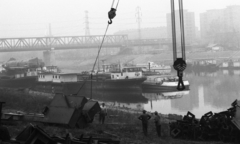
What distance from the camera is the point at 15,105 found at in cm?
1122

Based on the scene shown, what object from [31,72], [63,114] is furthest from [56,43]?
[63,114]

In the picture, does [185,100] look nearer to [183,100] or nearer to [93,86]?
[183,100]

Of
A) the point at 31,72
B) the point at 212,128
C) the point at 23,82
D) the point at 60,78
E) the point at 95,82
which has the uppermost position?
the point at 31,72

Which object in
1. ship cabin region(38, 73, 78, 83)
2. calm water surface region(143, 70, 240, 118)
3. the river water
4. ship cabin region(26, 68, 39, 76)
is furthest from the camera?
ship cabin region(26, 68, 39, 76)

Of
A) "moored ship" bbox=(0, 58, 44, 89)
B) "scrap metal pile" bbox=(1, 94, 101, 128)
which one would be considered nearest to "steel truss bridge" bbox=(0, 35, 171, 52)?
"moored ship" bbox=(0, 58, 44, 89)

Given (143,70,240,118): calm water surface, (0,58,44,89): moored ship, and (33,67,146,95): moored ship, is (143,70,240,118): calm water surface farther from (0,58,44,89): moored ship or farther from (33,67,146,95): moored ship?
(0,58,44,89): moored ship

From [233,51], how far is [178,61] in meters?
54.8

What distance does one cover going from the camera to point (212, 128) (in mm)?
7121

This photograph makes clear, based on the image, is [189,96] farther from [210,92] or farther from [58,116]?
[58,116]

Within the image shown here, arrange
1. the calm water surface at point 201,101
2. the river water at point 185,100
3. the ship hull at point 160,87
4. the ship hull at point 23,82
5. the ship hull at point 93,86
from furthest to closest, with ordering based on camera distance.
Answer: the ship hull at point 23,82 < the ship hull at point 93,86 < the ship hull at point 160,87 < the river water at point 185,100 < the calm water surface at point 201,101

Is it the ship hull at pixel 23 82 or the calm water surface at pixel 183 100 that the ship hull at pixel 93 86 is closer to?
the calm water surface at pixel 183 100

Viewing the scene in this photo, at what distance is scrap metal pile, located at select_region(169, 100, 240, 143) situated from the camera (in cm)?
694

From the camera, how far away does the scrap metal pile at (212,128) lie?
6941mm

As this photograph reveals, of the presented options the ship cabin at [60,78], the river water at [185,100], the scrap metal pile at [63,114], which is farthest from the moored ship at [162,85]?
the scrap metal pile at [63,114]
